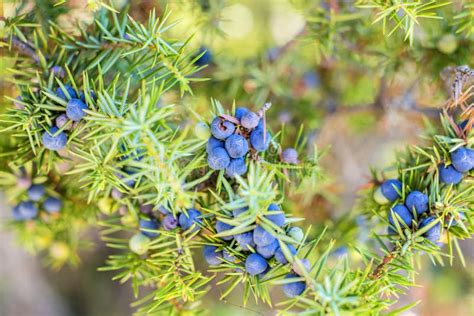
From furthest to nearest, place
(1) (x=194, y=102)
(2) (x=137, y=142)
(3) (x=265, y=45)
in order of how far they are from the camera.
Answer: (3) (x=265, y=45), (1) (x=194, y=102), (2) (x=137, y=142)

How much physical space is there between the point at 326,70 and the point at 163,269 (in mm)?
555

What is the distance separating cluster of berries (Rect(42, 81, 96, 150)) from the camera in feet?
1.38

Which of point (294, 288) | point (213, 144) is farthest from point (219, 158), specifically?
point (294, 288)

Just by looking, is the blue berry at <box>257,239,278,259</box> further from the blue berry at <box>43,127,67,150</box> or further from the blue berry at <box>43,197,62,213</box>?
the blue berry at <box>43,197,62,213</box>

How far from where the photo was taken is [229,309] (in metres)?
1.01

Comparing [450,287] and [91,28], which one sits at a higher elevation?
[91,28]

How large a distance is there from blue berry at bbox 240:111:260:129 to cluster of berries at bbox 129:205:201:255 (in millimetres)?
100

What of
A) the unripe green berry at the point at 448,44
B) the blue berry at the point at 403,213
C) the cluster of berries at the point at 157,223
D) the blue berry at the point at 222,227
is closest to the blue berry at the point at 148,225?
the cluster of berries at the point at 157,223

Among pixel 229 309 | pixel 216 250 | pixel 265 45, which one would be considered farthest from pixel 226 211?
pixel 229 309

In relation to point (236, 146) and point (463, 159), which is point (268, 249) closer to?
point (236, 146)

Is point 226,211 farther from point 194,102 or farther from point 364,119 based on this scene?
point 364,119

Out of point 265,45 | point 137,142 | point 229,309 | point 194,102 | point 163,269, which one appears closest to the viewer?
point 137,142

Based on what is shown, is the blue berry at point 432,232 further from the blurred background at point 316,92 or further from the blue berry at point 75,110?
the blue berry at point 75,110

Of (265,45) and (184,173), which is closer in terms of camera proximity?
(184,173)
